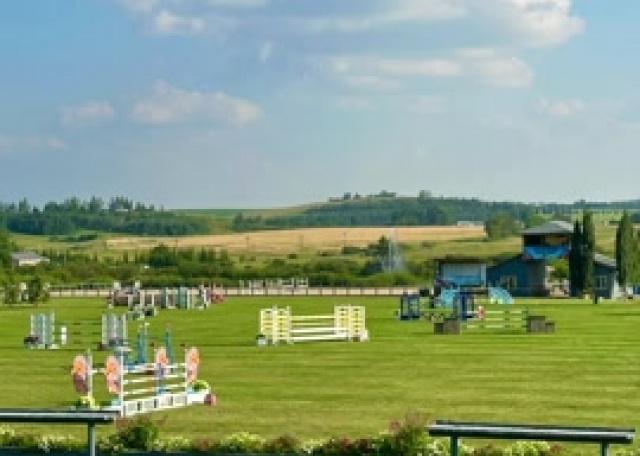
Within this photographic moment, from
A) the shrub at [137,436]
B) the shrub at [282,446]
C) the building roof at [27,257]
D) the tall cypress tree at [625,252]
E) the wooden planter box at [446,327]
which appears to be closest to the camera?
the shrub at [282,446]

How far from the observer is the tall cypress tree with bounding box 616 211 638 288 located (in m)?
133

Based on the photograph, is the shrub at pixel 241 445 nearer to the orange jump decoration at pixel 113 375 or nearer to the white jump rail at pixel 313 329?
the orange jump decoration at pixel 113 375

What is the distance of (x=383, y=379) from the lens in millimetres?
40375

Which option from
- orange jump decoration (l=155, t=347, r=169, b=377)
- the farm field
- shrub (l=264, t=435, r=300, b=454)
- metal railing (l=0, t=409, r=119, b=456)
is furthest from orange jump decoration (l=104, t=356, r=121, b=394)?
metal railing (l=0, t=409, r=119, b=456)

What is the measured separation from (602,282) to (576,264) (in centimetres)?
785

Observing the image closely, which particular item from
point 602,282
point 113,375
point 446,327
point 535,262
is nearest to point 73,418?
point 113,375

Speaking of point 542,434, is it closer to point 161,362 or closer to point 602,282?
point 161,362

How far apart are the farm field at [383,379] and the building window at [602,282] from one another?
211 ft

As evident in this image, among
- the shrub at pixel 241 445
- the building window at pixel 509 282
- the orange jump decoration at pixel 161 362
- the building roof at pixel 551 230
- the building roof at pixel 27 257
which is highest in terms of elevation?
the building roof at pixel 551 230

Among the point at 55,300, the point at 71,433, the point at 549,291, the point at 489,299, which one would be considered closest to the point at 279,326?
the point at 71,433

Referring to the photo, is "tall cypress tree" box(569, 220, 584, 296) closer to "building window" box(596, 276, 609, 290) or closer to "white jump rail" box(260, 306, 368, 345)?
"building window" box(596, 276, 609, 290)

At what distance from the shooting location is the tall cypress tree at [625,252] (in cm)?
13300

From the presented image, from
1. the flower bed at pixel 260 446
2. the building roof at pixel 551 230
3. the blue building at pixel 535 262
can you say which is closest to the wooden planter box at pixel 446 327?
the flower bed at pixel 260 446

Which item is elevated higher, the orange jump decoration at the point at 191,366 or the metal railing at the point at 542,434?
the metal railing at the point at 542,434
